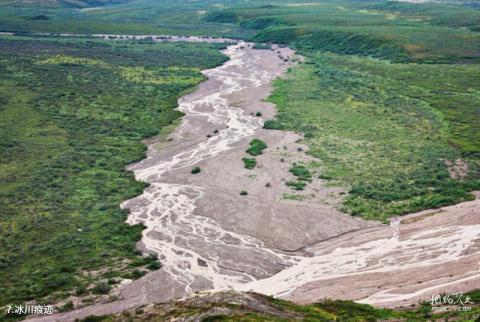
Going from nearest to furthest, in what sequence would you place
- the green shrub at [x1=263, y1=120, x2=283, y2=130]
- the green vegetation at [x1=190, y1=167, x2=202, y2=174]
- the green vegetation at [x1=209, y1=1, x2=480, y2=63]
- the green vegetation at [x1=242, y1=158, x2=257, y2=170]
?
the green vegetation at [x1=190, y1=167, x2=202, y2=174]
the green vegetation at [x1=242, y1=158, x2=257, y2=170]
the green shrub at [x1=263, y1=120, x2=283, y2=130]
the green vegetation at [x1=209, y1=1, x2=480, y2=63]

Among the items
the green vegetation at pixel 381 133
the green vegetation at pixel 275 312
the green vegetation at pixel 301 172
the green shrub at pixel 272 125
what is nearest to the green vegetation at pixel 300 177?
the green vegetation at pixel 301 172

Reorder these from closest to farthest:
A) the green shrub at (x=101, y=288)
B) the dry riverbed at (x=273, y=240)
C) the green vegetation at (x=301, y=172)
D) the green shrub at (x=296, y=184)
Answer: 1. the green shrub at (x=101, y=288)
2. the dry riverbed at (x=273, y=240)
3. the green shrub at (x=296, y=184)
4. the green vegetation at (x=301, y=172)

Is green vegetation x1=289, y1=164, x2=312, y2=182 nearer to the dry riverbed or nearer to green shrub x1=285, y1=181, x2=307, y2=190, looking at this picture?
the dry riverbed

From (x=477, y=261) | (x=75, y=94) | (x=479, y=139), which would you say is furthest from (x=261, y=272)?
(x=75, y=94)

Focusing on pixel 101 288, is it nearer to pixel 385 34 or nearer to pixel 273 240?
pixel 273 240

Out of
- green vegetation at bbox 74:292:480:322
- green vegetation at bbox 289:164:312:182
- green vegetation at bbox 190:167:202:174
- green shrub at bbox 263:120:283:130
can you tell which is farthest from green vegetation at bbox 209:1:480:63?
green vegetation at bbox 74:292:480:322

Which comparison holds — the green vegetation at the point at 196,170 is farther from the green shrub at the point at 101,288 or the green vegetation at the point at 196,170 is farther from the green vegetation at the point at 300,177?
the green shrub at the point at 101,288
